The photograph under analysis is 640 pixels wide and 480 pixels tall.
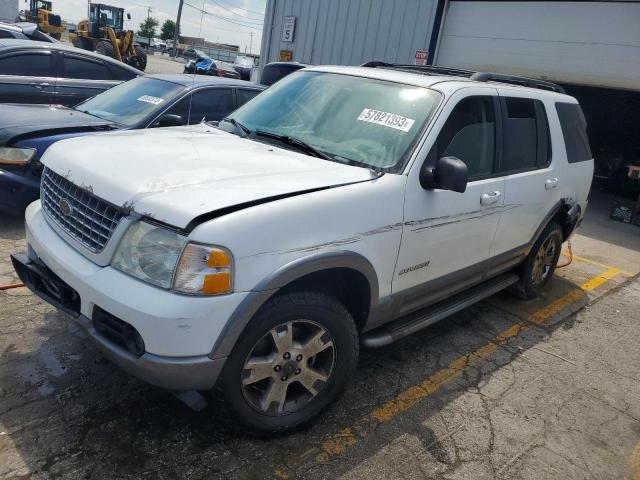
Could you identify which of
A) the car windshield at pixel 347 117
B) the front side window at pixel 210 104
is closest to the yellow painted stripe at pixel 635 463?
the car windshield at pixel 347 117

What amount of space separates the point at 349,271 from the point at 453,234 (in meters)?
0.92

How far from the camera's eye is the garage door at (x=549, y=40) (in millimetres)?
9008

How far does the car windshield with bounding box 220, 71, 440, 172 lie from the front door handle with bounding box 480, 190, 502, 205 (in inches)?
29.0

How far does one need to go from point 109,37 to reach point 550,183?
77.5 feet

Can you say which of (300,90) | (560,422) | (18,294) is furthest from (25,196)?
(560,422)

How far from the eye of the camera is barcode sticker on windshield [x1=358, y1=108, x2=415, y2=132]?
122 inches

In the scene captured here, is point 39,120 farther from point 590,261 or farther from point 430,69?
point 590,261

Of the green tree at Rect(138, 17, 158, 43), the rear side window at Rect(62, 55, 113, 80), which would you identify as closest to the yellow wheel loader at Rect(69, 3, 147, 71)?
the rear side window at Rect(62, 55, 113, 80)

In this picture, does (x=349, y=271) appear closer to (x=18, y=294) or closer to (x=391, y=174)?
(x=391, y=174)

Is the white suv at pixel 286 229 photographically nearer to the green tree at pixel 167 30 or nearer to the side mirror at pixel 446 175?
the side mirror at pixel 446 175

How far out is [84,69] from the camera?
7273 mm

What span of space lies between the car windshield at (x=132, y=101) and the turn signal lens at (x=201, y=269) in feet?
12.1

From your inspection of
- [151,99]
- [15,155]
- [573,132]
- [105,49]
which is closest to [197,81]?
[151,99]

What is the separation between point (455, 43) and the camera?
10.9 m
